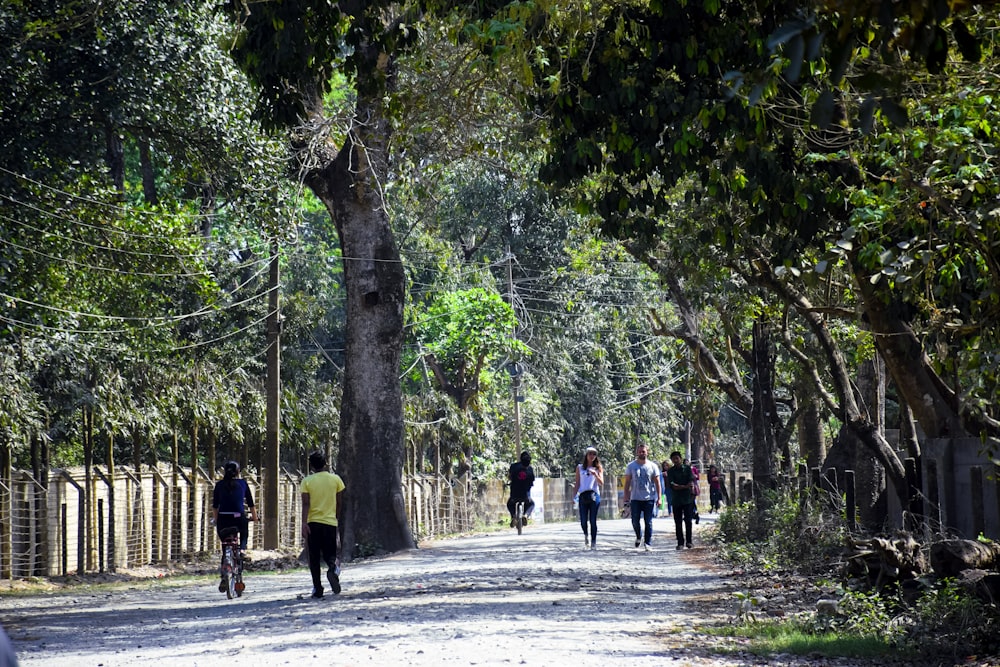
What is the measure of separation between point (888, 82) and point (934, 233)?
20.8ft

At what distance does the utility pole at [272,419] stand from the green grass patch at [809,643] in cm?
1793

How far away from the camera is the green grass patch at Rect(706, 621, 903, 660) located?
967 cm

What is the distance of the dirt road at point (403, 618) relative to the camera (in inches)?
386

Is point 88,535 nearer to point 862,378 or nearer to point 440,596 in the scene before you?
point 440,596

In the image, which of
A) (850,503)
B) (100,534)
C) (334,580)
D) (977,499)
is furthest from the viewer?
(100,534)

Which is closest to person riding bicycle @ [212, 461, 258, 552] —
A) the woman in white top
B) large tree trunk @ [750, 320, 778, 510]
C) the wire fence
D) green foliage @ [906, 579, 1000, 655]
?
the wire fence

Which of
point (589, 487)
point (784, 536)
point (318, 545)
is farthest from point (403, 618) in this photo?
point (589, 487)

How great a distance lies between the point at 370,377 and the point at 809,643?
14.8 metres

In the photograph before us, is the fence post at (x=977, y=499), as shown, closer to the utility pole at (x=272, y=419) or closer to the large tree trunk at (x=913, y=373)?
the large tree trunk at (x=913, y=373)

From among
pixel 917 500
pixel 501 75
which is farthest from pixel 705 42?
pixel 917 500

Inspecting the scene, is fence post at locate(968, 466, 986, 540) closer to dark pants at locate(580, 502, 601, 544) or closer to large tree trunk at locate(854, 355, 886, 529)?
large tree trunk at locate(854, 355, 886, 529)

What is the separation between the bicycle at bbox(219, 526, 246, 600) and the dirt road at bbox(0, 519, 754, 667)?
0.18 metres

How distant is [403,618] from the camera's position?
1220cm

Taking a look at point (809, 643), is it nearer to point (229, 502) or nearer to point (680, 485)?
point (229, 502)
